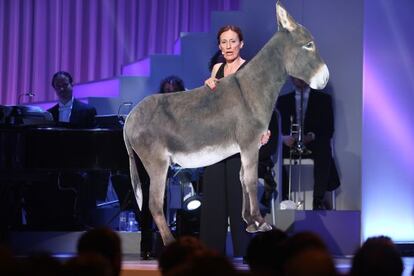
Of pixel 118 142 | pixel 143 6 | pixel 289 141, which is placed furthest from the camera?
pixel 143 6

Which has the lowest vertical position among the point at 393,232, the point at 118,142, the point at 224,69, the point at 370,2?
the point at 393,232

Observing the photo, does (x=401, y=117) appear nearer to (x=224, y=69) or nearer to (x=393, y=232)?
(x=393, y=232)

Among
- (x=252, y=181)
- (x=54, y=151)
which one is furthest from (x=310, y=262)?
(x=54, y=151)

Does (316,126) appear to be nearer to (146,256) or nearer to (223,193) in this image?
(146,256)

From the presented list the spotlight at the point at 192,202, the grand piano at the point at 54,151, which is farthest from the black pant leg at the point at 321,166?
the grand piano at the point at 54,151

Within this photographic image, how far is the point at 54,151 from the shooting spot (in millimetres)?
7008

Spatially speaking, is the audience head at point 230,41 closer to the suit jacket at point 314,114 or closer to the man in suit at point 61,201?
the suit jacket at point 314,114

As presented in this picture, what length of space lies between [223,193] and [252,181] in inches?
10.7

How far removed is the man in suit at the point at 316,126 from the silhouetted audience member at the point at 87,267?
206 inches

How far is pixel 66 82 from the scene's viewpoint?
29.2 feet

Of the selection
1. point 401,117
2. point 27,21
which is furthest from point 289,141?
point 27,21

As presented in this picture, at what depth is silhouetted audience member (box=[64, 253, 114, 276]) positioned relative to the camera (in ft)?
7.95

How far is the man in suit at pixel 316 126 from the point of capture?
7.67 meters

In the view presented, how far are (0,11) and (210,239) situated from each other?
6.23 metres
